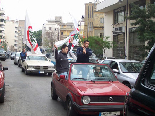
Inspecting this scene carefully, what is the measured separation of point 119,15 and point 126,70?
2312cm

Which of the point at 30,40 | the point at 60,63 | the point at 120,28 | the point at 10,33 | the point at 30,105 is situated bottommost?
the point at 30,105

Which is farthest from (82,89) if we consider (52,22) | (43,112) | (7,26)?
(7,26)

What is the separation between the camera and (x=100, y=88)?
653 centimetres

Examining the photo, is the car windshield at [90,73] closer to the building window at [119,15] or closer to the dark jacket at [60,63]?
the dark jacket at [60,63]

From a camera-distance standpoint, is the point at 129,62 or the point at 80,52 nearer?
the point at 80,52

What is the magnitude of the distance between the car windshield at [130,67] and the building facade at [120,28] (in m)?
16.3

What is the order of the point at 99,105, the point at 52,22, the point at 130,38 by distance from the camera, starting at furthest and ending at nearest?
the point at 52,22 → the point at 130,38 → the point at 99,105

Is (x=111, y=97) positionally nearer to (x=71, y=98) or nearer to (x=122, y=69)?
(x=71, y=98)

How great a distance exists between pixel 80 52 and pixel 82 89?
2734 mm

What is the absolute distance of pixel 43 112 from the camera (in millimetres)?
7570

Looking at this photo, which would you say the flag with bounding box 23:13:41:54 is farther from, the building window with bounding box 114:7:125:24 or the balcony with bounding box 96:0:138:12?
the building window with bounding box 114:7:125:24

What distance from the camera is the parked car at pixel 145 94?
275cm

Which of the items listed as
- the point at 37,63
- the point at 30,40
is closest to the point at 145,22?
the point at 37,63

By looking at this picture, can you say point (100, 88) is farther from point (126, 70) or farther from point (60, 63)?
point (126, 70)
